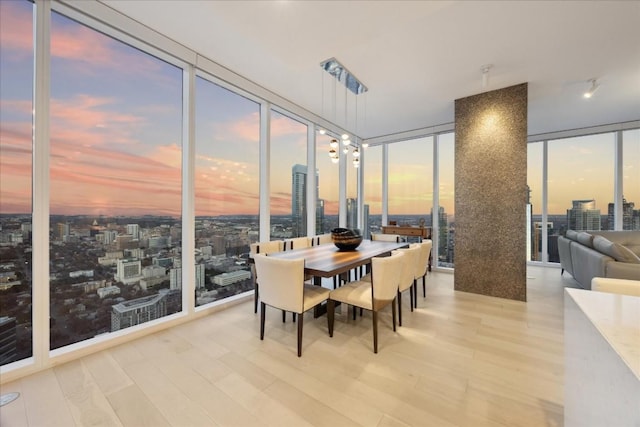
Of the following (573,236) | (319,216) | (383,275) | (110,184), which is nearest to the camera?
(383,275)

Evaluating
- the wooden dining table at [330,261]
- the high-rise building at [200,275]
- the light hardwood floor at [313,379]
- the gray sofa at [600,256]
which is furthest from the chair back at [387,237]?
the high-rise building at [200,275]

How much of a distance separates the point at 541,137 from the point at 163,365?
25.5ft

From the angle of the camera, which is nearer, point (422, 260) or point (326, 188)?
point (422, 260)

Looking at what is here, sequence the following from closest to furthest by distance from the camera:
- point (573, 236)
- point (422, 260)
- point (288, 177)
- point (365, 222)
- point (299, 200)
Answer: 1. point (422, 260)
2. point (573, 236)
3. point (288, 177)
4. point (299, 200)
5. point (365, 222)

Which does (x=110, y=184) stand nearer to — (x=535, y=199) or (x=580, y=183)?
(x=535, y=199)

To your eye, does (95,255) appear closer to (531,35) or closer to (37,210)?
(37,210)

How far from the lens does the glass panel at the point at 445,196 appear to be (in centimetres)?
523

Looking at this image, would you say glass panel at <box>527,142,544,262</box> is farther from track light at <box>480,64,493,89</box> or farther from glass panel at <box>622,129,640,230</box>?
track light at <box>480,64,493,89</box>

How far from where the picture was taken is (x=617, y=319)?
93 cm

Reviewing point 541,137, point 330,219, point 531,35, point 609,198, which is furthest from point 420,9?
point 609,198

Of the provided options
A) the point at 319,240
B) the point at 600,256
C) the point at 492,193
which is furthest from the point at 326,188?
the point at 600,256

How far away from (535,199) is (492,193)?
3.10m

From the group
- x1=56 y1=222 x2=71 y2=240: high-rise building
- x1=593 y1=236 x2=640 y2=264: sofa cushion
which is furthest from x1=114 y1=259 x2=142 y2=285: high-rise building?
x1=593 y1=236 x2=640 y2=264: sofa cushion

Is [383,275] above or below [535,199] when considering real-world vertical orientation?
below
